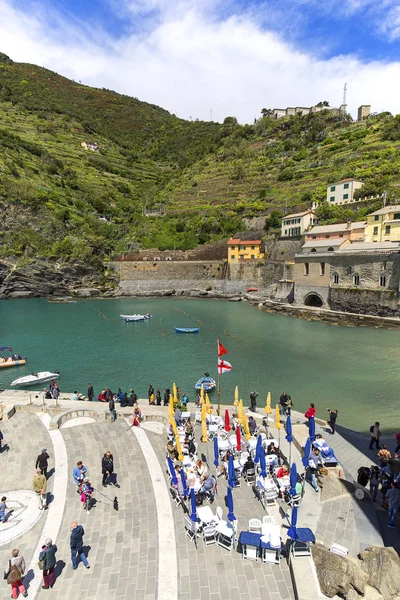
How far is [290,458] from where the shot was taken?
33.8 feet

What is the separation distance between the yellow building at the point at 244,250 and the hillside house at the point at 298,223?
18.7 ft

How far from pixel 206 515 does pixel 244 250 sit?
197ft

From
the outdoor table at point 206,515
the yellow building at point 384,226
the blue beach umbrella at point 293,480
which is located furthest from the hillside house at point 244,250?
the outdoor table at point 206,515

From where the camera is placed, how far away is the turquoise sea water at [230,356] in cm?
2000

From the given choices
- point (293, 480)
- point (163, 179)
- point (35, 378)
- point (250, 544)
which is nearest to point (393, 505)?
point (293, 480)

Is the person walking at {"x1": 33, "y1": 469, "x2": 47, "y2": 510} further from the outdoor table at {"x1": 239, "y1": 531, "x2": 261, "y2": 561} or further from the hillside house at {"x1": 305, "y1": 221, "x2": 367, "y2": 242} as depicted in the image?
the hillside house at {"x1": 305, "y1": 221, "x2": 367, "y2": 242}

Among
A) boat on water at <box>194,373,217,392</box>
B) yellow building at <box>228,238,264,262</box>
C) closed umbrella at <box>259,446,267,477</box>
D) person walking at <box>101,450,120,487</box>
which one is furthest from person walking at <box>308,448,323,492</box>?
yellow building at <box>228,238,264,262</box>

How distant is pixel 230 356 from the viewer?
2738 centimetres

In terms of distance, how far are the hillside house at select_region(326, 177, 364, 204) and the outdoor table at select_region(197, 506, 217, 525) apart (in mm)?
63162

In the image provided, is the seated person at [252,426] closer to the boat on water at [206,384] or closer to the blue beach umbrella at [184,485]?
the blue beach umbrella at [184,485]

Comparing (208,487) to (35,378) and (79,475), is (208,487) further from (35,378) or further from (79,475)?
(35,378)

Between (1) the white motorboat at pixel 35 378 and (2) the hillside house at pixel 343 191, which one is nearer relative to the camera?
(1) the white motorboat at pixel 35 378

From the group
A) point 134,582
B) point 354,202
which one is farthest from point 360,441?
point 354,202

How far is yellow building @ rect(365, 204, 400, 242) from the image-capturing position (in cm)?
4269
